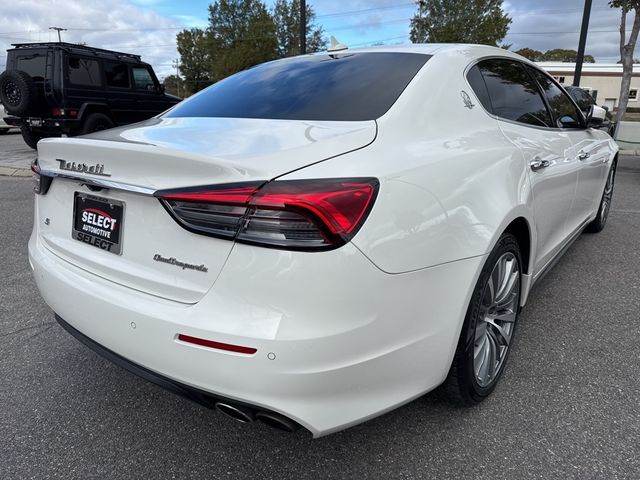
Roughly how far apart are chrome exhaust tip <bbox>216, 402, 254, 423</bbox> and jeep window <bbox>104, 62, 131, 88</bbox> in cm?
1131

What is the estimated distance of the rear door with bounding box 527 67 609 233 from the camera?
3266mm

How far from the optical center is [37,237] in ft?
7.61

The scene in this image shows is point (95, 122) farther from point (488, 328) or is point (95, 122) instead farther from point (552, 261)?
point (488, 328)

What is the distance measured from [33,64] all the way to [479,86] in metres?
10.9

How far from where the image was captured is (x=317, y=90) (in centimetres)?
230

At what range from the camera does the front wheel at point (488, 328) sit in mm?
1999

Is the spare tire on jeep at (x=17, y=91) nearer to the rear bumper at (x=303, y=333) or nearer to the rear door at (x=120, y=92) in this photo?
the rear door at (x=120, y=92)

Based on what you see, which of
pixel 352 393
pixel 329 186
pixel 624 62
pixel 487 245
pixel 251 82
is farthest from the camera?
pixel 624 62

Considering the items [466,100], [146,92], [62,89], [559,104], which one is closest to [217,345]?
[466,100]

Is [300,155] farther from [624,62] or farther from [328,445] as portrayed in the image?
[624,62]

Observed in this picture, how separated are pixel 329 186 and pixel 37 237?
159 centimetres

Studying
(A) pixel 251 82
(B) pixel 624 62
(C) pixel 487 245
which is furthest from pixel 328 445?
(B) pixel 624 62

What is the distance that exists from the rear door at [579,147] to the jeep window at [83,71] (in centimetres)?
987

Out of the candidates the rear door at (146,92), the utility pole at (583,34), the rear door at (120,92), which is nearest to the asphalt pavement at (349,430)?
the rear door at (120,92)
